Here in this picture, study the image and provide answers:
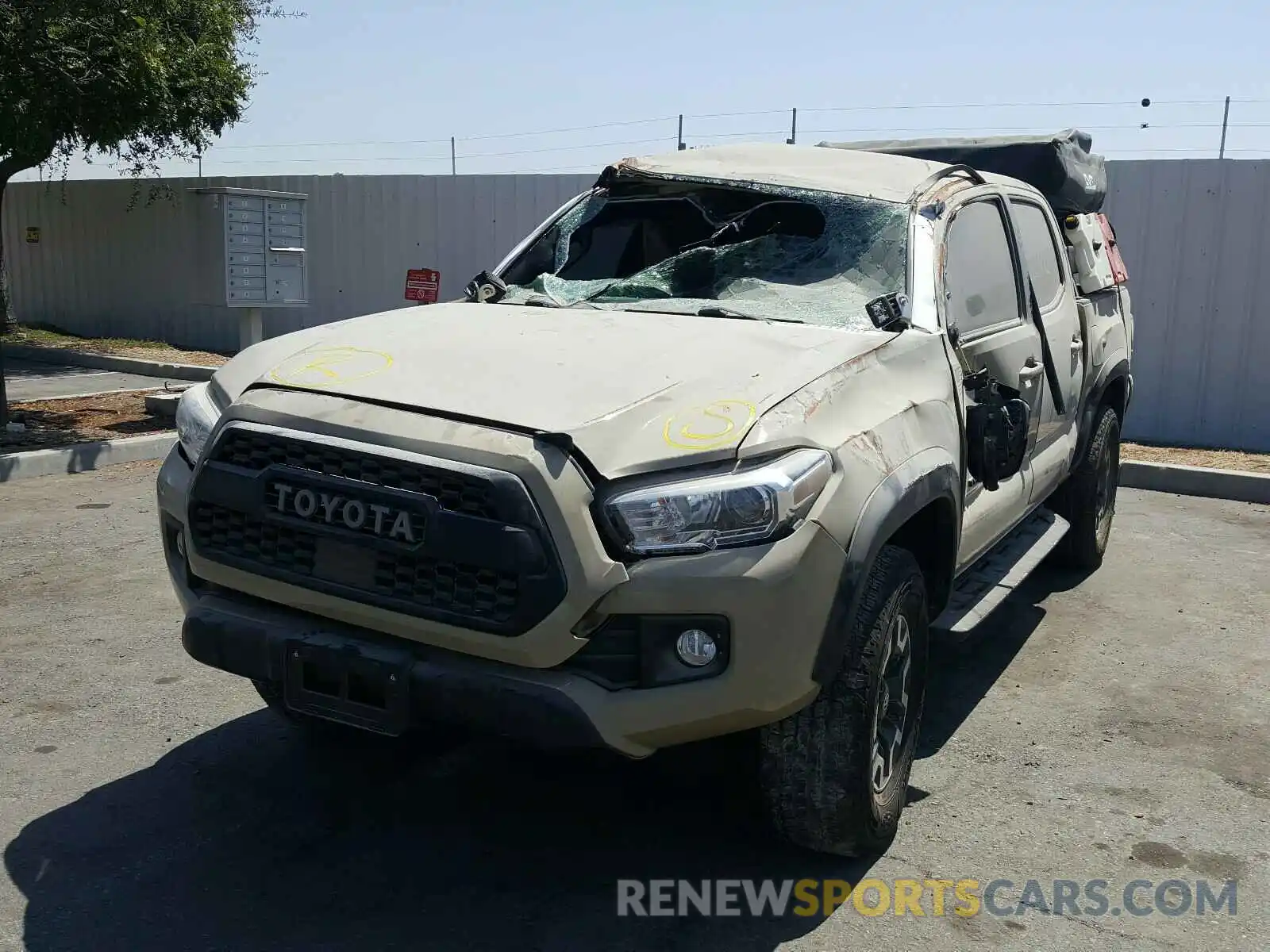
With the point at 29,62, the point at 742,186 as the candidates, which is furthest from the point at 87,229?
the point at 742,186

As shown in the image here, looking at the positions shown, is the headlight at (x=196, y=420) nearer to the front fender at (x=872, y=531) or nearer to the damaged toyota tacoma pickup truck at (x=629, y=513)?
the damaged toyota tacoma pickup truck at (x=629, y=513)

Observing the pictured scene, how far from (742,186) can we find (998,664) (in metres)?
2.29

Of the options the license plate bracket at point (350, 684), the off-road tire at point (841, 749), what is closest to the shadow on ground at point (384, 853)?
the off-road tire at point (841, 749)

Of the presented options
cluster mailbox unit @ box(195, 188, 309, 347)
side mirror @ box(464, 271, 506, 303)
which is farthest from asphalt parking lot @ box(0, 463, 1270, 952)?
cluster mailbox unit @ box(195, 188, 309, 347)

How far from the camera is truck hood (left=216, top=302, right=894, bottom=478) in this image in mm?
2920

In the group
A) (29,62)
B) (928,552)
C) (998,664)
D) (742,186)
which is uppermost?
(29,62)

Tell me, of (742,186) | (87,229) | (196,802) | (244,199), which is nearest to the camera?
(196,802)

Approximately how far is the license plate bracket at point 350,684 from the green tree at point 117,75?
7.08 meters

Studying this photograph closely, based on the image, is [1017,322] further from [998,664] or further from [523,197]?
[523,197]

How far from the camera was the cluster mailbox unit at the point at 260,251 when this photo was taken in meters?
11.8

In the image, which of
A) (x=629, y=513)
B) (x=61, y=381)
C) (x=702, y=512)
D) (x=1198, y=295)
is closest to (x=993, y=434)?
(x=702, y=512)

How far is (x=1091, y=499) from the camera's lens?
634 centimetres

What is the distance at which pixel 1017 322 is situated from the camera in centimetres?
484

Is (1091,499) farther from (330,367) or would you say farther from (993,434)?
(330,367)
